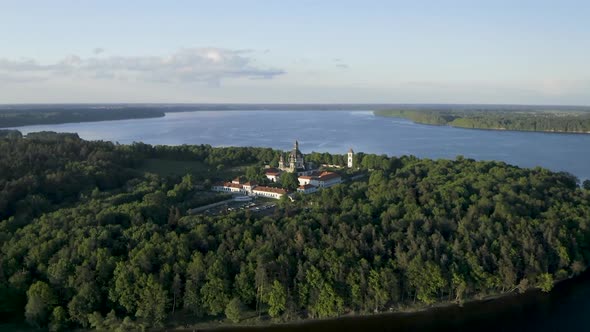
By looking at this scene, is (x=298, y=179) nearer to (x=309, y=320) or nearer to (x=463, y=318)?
(x=309, y=320)

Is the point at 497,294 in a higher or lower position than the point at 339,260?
lower

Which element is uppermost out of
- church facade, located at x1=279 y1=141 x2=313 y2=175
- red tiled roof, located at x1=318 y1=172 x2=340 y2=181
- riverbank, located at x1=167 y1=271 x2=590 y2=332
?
church facade, located at x1=279 y1=141 x2=313 y2=175

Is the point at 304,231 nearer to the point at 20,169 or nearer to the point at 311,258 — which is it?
the point at 311,258

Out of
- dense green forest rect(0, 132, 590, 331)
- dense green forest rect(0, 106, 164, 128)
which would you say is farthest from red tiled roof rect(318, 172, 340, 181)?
dense green forest rect(0, 106, 164, 128)

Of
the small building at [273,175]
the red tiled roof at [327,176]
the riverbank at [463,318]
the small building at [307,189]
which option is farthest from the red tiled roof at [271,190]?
the riverbank at [463,318]

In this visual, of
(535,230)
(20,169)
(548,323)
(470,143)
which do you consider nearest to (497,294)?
(548,323)

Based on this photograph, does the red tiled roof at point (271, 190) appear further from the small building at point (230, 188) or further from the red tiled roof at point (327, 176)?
the red tiled roof at point (327, 176)

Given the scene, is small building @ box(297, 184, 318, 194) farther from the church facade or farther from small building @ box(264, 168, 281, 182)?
the church facade

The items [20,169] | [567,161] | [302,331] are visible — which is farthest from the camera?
[567,161]

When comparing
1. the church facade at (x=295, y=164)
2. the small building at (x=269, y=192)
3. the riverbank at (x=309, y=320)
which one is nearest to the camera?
the riverbank at (x=309, y=320)
